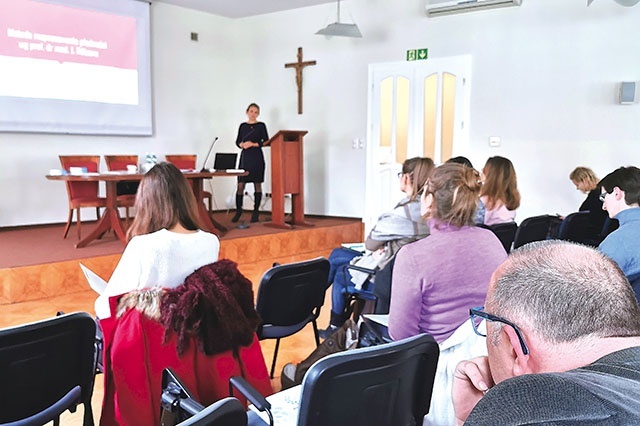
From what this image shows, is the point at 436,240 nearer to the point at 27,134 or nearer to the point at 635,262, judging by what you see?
the point at 635,262

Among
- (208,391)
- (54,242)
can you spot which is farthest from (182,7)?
(208,391)

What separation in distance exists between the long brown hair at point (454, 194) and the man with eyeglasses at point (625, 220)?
0.50 m

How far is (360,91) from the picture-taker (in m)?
7.23

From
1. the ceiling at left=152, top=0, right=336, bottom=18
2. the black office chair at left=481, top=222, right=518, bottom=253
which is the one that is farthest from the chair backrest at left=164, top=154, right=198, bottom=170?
the black office chair at left=481, top=222, right=518, bottom=253

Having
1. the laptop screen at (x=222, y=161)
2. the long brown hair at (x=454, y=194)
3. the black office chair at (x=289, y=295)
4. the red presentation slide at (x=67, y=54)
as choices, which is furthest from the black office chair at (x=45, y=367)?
the red presentation slide at (x=67, y=54)

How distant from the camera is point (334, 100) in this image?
24.6ft

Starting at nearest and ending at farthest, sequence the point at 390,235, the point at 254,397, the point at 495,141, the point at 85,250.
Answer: the point at 254,397, the point at 390,235, the point at 85,250, the point at 495,141

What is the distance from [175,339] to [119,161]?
5.11m

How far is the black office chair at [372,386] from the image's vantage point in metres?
1.23

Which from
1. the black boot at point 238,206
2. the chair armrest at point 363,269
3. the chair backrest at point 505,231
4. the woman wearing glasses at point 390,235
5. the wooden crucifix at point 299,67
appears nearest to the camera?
the woman wearing glasses at point 390,235

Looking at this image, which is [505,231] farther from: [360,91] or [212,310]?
[360,91]

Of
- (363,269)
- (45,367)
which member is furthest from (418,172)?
(45,367)

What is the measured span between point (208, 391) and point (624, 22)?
5.62 meters

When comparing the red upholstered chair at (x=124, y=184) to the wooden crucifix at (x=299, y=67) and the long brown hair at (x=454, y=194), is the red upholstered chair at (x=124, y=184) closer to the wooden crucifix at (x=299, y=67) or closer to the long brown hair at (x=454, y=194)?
the wooden crucifix at (x=299, y=67)
